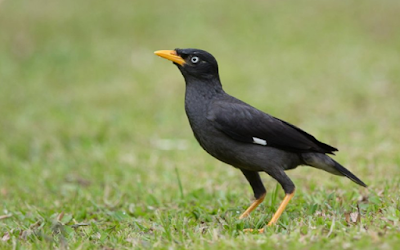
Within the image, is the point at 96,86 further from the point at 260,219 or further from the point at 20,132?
the point at 260,219

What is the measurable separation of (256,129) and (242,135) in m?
0.15

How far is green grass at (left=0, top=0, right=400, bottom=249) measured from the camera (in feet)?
15.0

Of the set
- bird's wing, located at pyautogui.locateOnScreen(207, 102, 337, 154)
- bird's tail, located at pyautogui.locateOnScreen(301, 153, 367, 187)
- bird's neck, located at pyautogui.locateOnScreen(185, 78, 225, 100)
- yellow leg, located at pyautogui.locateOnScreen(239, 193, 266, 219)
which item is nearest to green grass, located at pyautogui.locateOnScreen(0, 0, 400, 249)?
yellow leg, located at pyautogui.locateOnScreen(239, 193, 266, 219)

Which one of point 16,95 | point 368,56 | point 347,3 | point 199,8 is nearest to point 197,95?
point 16,95

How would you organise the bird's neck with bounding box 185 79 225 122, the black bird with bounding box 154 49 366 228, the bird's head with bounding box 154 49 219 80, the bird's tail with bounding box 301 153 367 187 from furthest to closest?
the bird's head with bounding box 154 49 219 80
the bird's tail with bounding box 301 153 367 187
the bird's neck with bounding box 185 79 225 122
the black bird with bounding box 154 49 366 228

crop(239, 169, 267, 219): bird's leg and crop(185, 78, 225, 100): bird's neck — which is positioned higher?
crop(185, 78, 225, 100): bird's neck

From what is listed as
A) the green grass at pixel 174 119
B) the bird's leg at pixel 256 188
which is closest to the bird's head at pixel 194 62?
the bird's leg at pixel 256 188

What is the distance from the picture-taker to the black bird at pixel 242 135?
472 cm

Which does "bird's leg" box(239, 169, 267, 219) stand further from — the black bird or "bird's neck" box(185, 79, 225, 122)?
"bird's neck" box(185, 79, 225, 122)

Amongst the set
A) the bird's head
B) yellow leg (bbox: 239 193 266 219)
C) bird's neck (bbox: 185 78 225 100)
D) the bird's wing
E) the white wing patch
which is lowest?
yellow leg (bbox: 239 193 266 219)

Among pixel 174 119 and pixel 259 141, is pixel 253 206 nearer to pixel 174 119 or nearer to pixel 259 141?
pixel 259 141

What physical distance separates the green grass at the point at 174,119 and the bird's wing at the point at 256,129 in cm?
56

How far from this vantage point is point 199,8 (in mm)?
18281

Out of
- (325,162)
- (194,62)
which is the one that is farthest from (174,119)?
(325,162)
